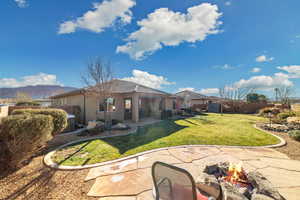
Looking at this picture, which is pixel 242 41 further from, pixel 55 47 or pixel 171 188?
pixel 55 47

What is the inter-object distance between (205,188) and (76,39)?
13.6m

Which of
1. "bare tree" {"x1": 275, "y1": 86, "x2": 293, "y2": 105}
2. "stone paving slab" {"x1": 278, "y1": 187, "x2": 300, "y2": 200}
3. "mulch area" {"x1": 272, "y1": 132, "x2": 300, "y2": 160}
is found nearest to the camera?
"stone paving slab" {"x1": 278, "y1": 187, "x2": 300, "y2": 200}

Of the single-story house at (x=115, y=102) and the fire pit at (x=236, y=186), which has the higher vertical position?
the single-story house at (x=115, y=102)

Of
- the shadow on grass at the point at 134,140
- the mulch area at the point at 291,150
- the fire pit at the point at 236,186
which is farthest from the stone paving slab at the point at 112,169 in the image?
the mulch area at the point at 291,150

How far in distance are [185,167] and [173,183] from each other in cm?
276

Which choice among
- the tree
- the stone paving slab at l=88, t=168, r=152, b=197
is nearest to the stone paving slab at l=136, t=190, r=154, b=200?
the stone paving slab at l=88, t=168, r=152, b=197

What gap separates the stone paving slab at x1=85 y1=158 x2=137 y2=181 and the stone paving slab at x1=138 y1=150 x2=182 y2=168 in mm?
272

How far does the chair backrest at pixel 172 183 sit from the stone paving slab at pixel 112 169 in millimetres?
2576

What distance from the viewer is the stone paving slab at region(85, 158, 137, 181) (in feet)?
11.8

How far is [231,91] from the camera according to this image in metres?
38.0

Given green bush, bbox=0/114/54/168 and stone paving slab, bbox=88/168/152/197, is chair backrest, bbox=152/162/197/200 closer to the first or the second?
stone paving slab, bbox=88/168/152/197

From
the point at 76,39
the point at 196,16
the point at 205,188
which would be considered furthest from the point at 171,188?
the point at 76,39

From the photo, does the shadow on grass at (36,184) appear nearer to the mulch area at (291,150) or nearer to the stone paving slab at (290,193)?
Result: the stone paving slab at (290,193)

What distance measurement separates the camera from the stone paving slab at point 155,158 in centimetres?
415
